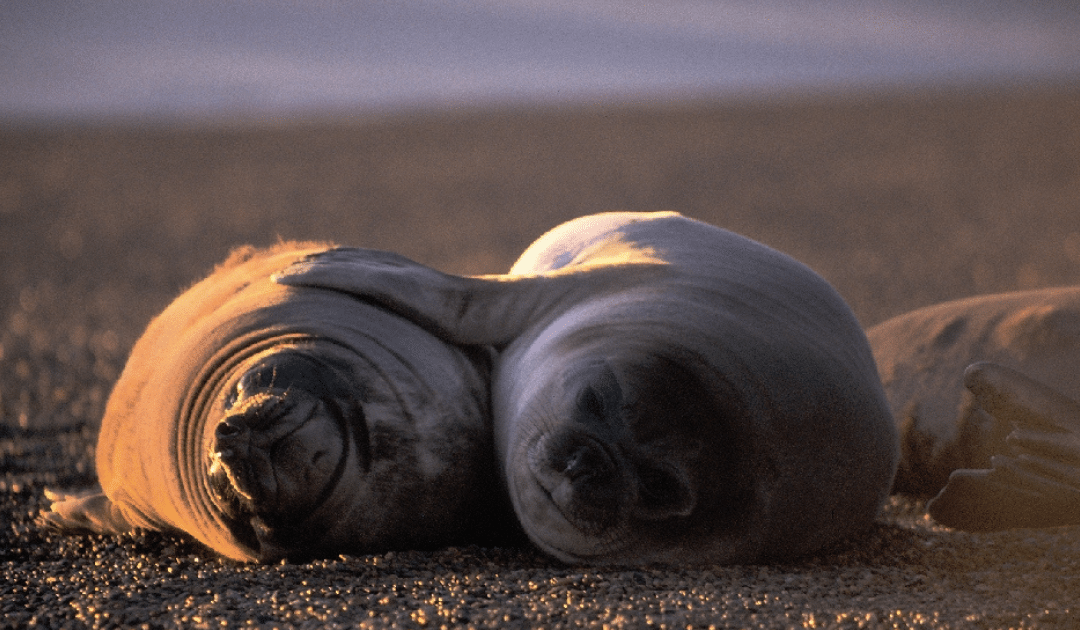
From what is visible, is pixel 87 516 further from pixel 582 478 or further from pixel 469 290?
pixel 582 478

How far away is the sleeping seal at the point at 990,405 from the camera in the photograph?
3.09m

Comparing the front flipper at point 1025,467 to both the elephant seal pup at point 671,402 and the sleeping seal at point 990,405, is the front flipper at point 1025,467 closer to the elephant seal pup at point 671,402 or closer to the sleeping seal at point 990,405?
the sleeping seal at point 990,405

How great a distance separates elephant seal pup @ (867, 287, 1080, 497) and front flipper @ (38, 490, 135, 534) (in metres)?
2.58

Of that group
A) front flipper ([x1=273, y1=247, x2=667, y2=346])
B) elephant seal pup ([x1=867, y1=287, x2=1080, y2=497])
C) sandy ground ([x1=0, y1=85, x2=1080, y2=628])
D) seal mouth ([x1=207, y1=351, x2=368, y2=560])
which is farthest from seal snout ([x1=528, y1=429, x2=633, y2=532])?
elephant seal pup ([x1=867, y1=287, x2=1080, y2=497])

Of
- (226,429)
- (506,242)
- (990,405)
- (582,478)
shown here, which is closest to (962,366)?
(990,405)

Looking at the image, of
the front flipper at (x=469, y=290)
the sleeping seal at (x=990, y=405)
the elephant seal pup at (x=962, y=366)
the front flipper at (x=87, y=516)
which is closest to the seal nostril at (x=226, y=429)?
the front flipper at (x=469, y=290)

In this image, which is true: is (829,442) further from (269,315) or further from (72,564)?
(72,564)

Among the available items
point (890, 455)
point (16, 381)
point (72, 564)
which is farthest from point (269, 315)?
point (16, 381)

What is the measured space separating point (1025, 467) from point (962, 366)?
97 centimetres

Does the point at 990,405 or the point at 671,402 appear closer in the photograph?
the point at 671,402

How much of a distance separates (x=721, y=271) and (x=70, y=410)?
11.7ft

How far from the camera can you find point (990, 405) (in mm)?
3137

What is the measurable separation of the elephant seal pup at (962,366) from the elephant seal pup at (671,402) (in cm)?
96

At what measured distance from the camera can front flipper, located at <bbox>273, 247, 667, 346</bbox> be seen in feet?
9.98
